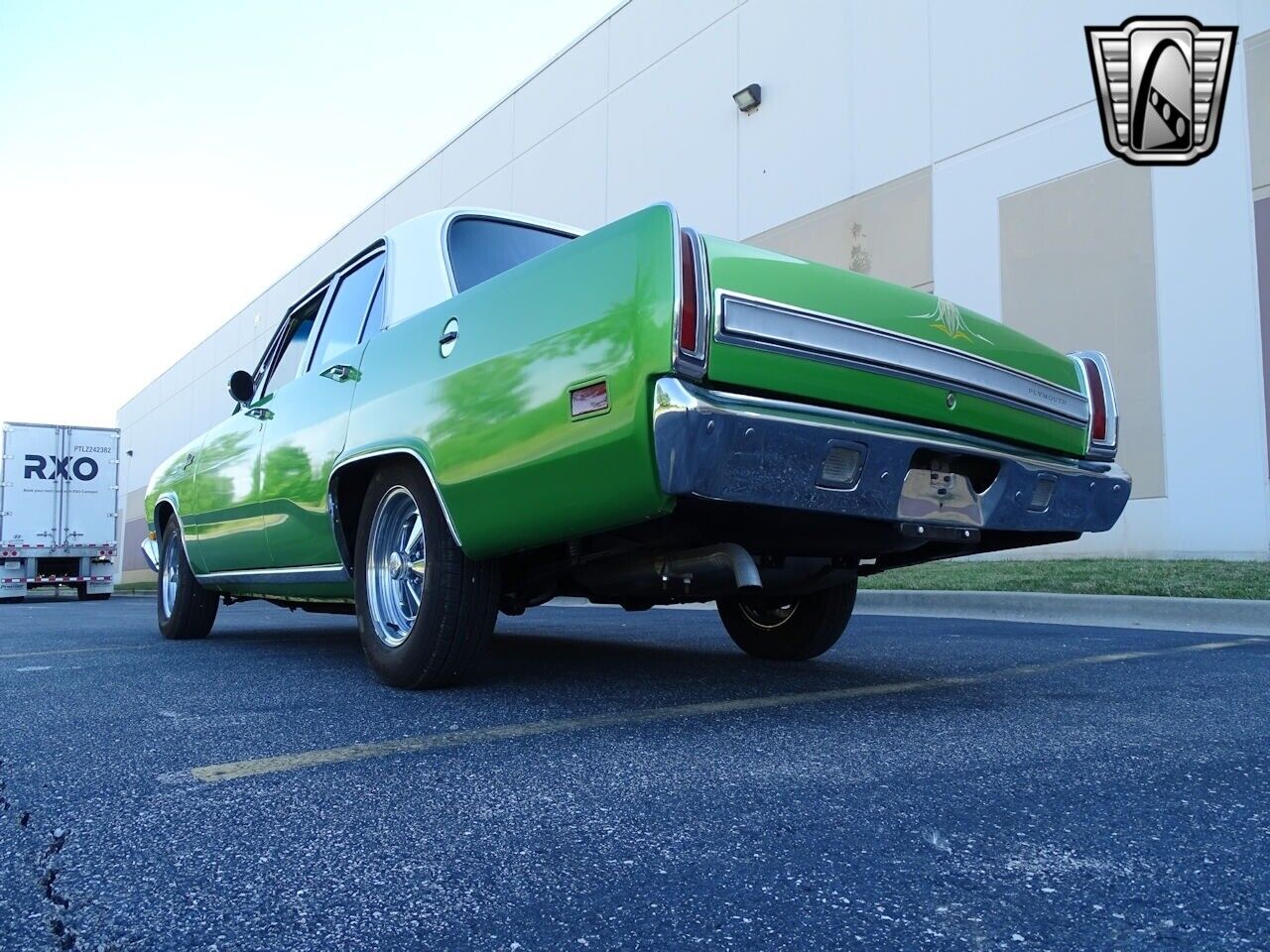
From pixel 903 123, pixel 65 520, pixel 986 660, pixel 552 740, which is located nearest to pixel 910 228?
pixel 903 123

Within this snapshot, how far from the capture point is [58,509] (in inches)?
813

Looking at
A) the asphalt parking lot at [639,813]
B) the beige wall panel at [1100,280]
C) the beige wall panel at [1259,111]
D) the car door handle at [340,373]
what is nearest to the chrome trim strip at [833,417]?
the asphalt parking lot at [639,813]

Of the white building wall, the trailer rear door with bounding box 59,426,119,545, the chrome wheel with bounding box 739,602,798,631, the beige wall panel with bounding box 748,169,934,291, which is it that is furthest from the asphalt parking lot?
the trailer rear door with bounding box 59,426,119,545

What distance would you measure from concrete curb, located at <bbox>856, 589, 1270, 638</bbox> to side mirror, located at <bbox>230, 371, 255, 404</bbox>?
524cm

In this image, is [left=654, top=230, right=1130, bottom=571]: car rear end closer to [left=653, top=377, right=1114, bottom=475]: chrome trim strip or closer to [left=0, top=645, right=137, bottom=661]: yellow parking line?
[left=653, top=377, right=1114, bottom=475]: chrome trim strip

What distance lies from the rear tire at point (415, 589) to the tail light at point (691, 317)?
1.14 meters

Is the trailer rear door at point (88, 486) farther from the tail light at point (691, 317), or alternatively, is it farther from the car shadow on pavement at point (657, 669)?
the tail light at point (691, 317)

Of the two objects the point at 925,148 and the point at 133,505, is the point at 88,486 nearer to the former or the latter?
the point at 925,148

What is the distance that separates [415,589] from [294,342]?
2243mm

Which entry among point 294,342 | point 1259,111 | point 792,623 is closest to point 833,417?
point 792,623

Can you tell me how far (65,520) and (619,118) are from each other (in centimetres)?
1437

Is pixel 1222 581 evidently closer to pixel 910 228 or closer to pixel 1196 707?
pixel 1196 707

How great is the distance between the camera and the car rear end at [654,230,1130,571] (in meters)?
2.42

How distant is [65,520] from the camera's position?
20656 millimetres
